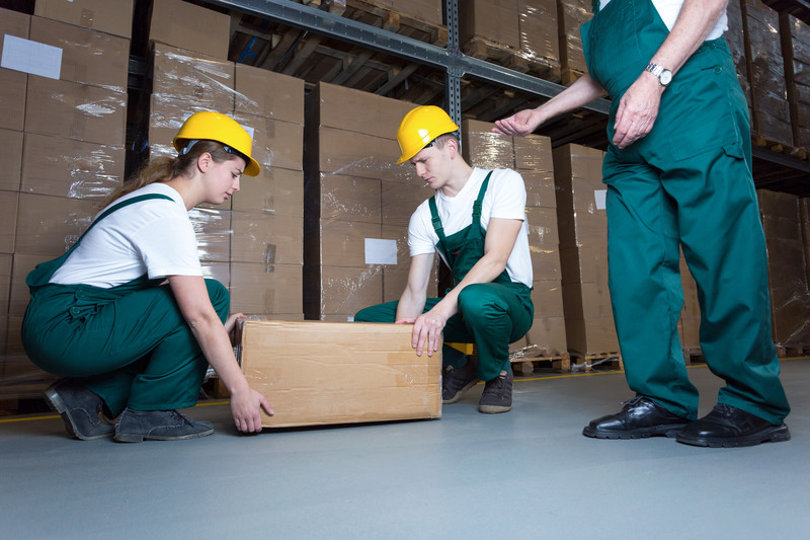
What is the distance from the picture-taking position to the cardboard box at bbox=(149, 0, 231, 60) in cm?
287

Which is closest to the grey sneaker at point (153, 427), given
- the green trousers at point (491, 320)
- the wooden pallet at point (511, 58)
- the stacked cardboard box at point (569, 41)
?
the green trousers at point (491, 320)

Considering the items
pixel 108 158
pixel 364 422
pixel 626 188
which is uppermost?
pixel 108 158

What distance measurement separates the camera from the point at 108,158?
2.64 meters

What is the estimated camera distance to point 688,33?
1.46m

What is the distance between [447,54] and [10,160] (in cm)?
266

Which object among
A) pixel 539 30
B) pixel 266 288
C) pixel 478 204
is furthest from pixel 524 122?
pixel 539 30

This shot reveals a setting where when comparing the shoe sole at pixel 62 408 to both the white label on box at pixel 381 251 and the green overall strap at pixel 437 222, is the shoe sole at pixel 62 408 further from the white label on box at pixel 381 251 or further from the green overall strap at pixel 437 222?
the white label on box at pixel 381 251

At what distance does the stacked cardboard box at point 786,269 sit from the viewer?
503cm

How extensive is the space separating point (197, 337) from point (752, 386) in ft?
5.16

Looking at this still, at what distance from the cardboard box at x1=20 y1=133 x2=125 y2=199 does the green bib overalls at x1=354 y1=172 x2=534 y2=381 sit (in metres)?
1.44

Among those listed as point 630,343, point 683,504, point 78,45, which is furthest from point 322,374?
point 78,45

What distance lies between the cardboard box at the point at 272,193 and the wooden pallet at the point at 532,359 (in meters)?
1.78

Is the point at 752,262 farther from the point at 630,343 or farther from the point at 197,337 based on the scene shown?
the point at 197,337

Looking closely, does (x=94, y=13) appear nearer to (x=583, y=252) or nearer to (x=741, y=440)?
(x=741, y=440)
